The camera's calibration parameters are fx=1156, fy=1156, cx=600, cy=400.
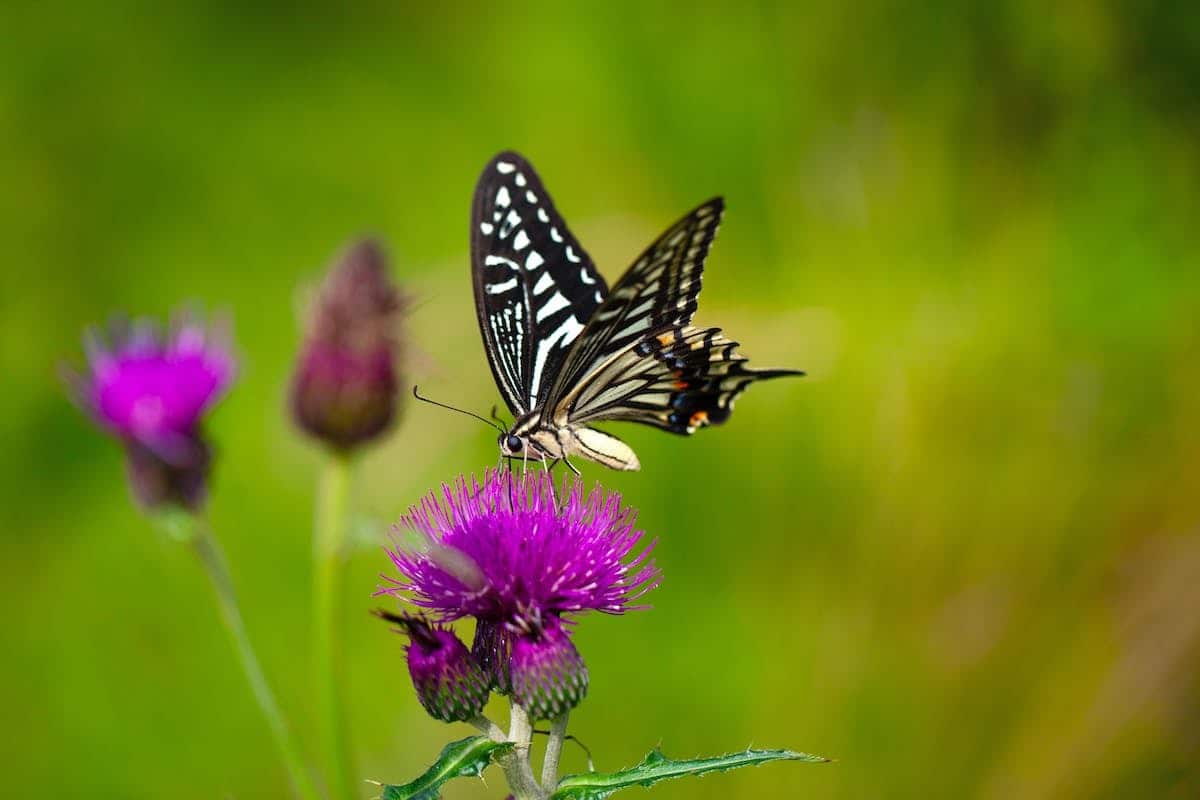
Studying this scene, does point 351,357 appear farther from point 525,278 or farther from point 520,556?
point 525,278

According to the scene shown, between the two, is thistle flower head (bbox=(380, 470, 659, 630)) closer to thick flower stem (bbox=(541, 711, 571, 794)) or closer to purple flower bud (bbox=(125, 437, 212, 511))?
thick flower stem (bbox=(541, 711, 571, 794))

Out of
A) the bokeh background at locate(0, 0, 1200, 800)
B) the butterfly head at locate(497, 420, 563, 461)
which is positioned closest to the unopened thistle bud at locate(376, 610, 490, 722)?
the butterfly head at locate(497, 420, 563, 461)

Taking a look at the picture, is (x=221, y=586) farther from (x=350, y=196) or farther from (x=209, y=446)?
(x=350, y=196)

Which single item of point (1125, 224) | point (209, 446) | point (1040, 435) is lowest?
point (209, 446)

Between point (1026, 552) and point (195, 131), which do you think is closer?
point (1026, 552)

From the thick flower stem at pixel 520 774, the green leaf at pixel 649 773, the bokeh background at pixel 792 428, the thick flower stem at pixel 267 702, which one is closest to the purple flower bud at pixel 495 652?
the thick flower stem at pixel 520 774

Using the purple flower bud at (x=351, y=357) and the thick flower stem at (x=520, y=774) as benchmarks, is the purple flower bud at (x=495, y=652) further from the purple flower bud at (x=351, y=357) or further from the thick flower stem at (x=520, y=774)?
the purple flower bud at (x=351, y=357)

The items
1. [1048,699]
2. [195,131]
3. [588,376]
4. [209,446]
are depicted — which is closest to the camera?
[209,446]

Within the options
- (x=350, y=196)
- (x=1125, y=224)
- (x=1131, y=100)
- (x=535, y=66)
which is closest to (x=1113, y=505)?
(x=1125, y=224)
